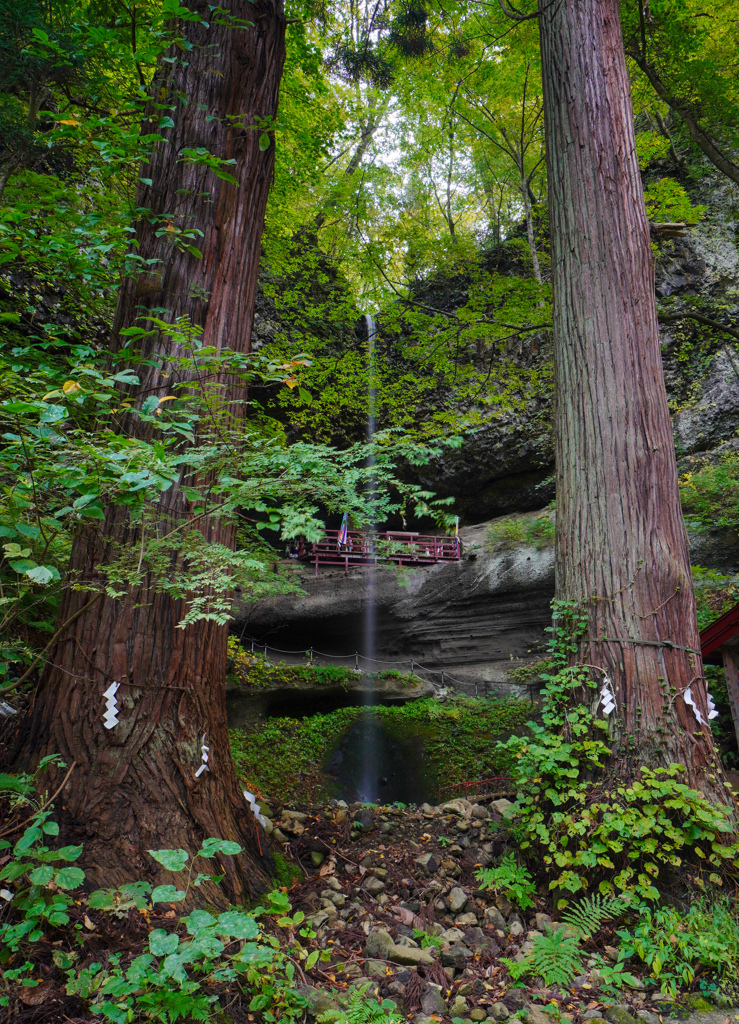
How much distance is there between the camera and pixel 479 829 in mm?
3352

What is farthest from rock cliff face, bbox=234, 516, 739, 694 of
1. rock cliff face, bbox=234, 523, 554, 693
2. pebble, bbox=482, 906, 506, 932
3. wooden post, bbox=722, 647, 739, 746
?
pebble, bbox=482, 906, 506, 932

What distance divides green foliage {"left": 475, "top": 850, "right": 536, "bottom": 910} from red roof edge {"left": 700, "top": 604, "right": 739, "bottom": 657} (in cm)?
281

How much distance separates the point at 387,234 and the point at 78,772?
6.81 meters

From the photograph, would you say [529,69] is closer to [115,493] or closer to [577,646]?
[577,646]

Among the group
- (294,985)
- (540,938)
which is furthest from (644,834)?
(294,985)

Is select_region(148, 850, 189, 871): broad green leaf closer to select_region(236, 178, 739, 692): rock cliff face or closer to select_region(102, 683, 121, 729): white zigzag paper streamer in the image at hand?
select_region(102, 683, 121, 729): white zigzag paper streamer

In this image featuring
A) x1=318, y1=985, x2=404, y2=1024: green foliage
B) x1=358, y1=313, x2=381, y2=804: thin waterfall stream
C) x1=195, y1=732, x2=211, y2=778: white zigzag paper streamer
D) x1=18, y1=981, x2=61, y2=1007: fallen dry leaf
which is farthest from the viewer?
x1=358, y1=313, x2=381, y2=804: thin waterfall stream

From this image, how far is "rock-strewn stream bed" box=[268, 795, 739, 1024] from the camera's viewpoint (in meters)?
2.00

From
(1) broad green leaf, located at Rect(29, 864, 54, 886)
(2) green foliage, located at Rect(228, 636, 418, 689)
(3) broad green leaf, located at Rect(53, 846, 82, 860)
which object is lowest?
(1) broad green leaf, located at Rect(29, 864, 54, 886)

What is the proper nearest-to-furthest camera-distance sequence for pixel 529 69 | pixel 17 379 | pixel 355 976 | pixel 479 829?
pixel 17 379, pixel 355 976, pixel 479 829, pixel 529 69

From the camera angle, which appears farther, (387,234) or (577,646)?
(387,234)

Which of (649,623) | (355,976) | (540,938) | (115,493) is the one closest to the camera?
(115,493)

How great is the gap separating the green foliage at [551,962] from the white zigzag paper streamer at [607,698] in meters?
1.04

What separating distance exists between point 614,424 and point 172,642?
9.40ft
